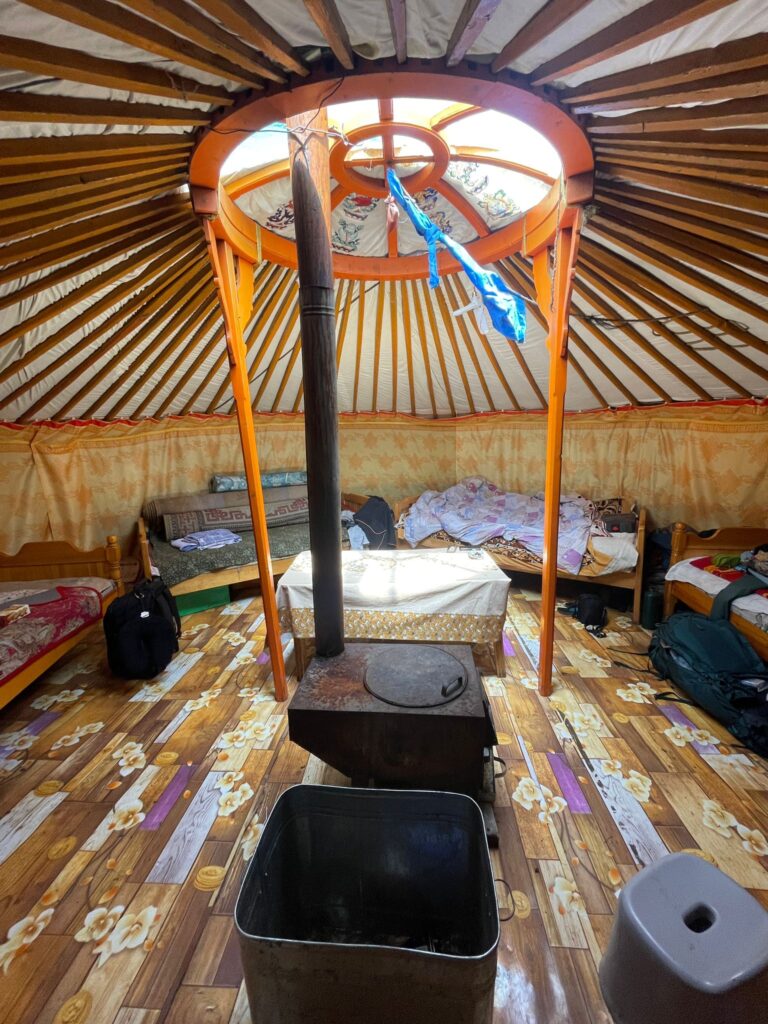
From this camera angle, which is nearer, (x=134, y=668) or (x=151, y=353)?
(x=134, y=668)

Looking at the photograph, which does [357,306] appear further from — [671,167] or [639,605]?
[639,605]

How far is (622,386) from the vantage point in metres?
4.27

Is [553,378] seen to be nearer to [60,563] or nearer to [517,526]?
[517,526]

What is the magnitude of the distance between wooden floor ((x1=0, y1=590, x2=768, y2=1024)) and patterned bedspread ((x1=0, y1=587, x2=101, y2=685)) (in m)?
0.39

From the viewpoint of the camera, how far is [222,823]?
203cm

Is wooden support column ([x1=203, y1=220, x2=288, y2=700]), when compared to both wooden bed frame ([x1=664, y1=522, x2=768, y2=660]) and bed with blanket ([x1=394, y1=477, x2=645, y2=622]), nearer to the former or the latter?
bed with blanket ([x1=394, y1=477, x2=645, y2=622])

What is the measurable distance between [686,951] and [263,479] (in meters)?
4.86

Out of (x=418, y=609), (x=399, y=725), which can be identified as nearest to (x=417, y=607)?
(x=418, y=609)

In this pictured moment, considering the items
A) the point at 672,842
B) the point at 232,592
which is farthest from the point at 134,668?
the point at 672,842

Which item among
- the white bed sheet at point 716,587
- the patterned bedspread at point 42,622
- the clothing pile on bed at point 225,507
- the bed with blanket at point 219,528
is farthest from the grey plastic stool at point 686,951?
the clothing pile on bed at point 225,507

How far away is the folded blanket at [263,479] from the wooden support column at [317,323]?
2880mm

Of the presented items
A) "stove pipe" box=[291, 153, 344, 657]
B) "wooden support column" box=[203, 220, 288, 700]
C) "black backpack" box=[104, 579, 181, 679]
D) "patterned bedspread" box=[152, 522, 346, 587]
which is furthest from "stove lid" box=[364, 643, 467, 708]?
"patterned bedspread" box=[152, 522, 346, 587]

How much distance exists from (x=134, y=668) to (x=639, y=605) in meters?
3.90

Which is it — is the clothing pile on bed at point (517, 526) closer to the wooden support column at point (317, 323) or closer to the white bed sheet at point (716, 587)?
the white bed sheet at point (716, 587)
